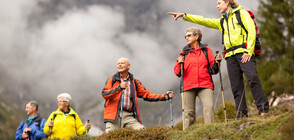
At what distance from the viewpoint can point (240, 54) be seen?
21.0 feet

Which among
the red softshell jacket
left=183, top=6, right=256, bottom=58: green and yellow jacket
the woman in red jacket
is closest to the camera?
left=183, top=6, right=256, bottom=58: green and yellow jacket

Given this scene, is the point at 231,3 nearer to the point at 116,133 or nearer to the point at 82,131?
the point at 116,133

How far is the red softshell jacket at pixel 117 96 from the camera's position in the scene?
7.77m

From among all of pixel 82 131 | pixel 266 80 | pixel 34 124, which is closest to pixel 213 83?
pixel 82 131

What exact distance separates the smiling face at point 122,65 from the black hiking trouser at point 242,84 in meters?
2.87

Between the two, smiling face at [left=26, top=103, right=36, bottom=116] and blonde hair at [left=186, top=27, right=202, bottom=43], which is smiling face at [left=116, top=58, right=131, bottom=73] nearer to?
blonde hair at [left=186, top=27, right=202, bottom=43]

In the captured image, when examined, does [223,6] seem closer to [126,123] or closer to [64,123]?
[126,123]

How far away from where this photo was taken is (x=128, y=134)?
6598 mm

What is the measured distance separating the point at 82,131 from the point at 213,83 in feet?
15.0

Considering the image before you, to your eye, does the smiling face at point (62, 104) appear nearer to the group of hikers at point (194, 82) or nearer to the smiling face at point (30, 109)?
the group of hikers at point (194, 82)

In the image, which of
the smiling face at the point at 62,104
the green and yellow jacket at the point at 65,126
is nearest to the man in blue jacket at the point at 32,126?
the green and yellow jacket at the point at 65,126

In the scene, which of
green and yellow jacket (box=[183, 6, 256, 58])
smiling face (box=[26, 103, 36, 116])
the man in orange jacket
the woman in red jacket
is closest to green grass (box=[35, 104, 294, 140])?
the woman in red jacket

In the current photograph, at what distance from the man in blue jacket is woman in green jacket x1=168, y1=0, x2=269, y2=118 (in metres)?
6.16

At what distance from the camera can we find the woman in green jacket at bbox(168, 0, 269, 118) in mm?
6078
